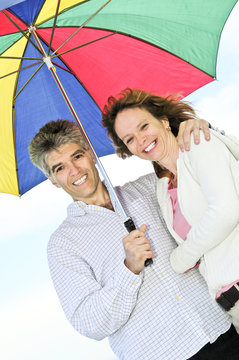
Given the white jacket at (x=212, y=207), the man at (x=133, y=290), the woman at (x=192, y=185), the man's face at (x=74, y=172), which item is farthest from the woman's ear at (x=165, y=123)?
the man's face at (x=74, y=172)

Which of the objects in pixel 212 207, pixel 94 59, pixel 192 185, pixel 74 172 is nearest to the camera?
pixel 212 207

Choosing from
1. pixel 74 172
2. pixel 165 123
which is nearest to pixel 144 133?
pixel 165 123

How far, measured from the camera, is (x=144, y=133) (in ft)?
7.97

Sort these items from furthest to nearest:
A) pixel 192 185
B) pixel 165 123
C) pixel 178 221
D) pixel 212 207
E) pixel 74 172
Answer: pixel 74 172 → pixel 165 123 → pixel 178 221 → pixel 192 185 → pixel 212 207

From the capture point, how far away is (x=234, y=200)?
198 centimetres

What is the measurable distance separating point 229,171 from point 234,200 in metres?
0.14

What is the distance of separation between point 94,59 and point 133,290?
1.68 meters

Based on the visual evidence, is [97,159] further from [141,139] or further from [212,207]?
[212,207]

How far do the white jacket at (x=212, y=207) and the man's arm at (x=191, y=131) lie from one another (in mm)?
30

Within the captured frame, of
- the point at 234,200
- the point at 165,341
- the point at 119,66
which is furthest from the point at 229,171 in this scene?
the point at 119,66

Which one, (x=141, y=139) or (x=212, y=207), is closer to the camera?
(x=212, y=207)

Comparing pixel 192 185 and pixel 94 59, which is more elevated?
pixel 94 59

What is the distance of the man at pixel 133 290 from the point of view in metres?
2.26

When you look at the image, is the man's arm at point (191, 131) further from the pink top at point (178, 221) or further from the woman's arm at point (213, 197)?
the pink top at point (178, 221)
